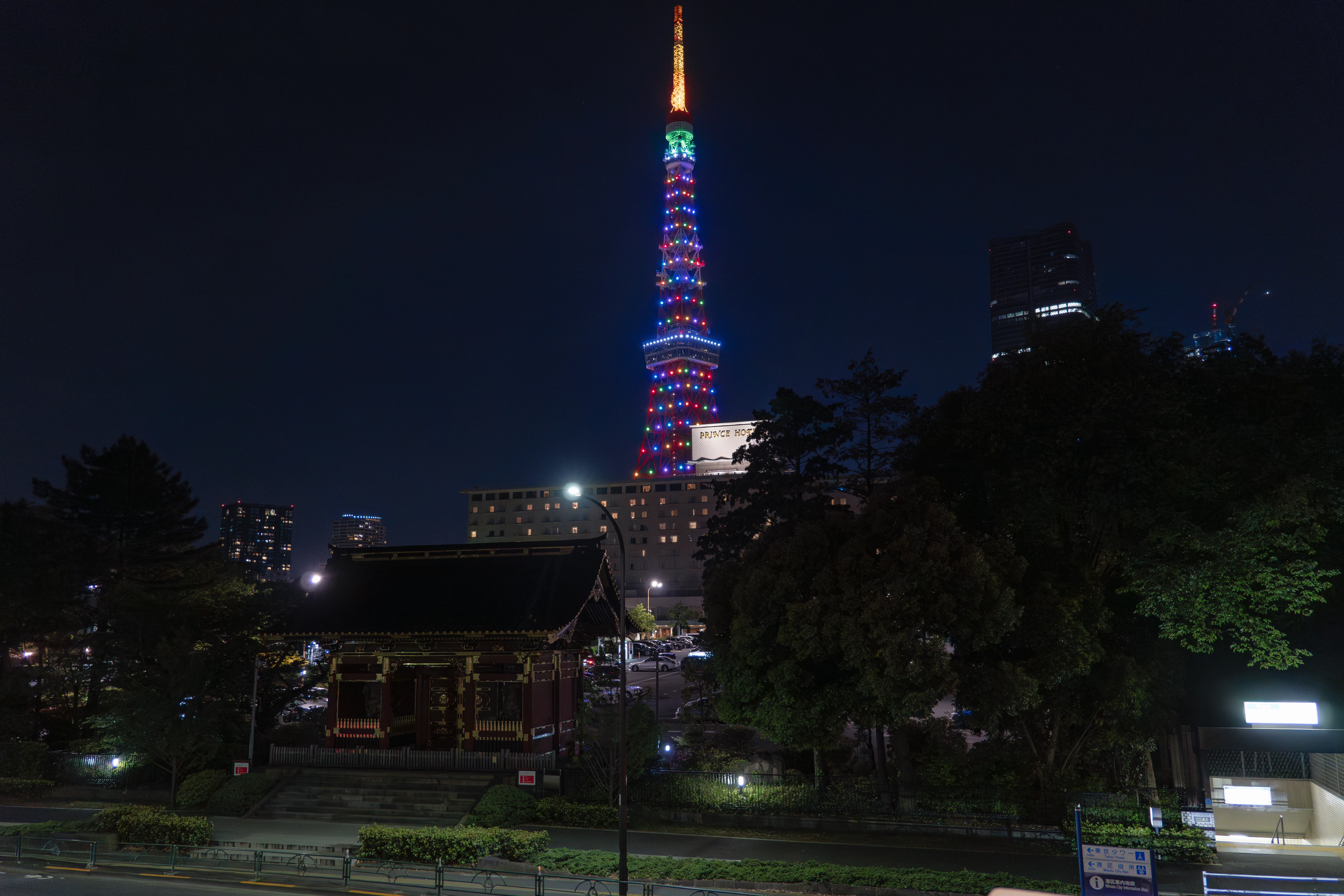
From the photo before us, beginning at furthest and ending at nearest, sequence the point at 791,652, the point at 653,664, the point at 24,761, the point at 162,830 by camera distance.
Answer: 1. the point at 653,664
2. the point at 24,761
3. the point at 791,652
4. the point at 162,830

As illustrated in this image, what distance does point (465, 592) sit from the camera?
33250 mm

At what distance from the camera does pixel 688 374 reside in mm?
172875

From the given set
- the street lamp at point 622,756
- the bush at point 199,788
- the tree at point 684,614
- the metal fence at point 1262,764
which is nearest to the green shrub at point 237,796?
the bush at point 199,788

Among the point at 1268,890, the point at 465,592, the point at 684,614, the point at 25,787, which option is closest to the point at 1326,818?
the point at 1268,890

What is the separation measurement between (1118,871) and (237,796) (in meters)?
26.2

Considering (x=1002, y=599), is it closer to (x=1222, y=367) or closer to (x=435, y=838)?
(x=1222, y=367)

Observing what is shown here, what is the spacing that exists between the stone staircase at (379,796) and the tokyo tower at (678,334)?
13692 cm

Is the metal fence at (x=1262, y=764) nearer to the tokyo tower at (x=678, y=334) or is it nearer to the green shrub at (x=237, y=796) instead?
the green shrub at (x=237, y=796)

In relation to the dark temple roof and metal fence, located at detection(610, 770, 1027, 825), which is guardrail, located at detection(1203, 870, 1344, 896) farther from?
the dark temple roof

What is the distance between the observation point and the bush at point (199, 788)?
29.0 metres

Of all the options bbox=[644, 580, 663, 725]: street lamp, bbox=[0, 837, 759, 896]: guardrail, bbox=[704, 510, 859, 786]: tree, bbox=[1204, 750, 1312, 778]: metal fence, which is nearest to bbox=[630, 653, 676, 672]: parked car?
bbox=[644, 580, 663, 725]: street lamp

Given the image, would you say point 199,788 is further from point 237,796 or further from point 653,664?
point 653,664

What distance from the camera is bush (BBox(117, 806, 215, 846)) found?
23.2 meters

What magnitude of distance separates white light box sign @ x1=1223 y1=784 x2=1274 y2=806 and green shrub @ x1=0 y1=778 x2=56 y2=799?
129ft
